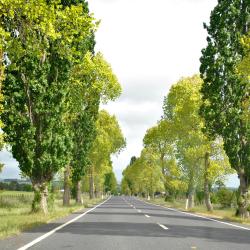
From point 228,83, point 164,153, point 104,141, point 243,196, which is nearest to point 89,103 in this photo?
point 228,83

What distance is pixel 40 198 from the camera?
21.7m

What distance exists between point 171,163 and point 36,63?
40.7m

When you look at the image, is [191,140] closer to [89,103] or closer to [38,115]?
[89,103]

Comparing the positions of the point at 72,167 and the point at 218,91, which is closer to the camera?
the point at 218,91

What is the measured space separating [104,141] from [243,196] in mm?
27469

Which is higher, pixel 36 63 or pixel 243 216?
pixel 36 63

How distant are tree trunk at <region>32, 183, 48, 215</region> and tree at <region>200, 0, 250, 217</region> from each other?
10782mm

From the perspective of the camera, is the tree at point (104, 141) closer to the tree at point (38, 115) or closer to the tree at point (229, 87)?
the tree at point (229, 87)

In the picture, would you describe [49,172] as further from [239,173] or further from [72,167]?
[72,167]

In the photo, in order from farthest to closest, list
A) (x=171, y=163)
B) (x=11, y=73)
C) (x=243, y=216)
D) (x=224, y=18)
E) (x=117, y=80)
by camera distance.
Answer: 1. (x=171, y=163)
2. (x=117, y=80)
3. (x=224, y=18)
4. (x=243, y=216)
5. (x=11, y=73)

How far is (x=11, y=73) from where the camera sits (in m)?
21.2

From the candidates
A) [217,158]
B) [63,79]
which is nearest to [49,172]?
[63,79]

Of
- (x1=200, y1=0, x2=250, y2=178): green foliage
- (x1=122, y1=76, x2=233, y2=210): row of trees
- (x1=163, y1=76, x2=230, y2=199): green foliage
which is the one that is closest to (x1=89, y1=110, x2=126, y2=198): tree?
(x1=122, y1=76, x2=233, y2=210): row of trees

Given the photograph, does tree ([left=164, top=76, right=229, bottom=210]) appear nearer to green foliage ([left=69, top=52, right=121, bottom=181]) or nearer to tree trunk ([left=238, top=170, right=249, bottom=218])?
green foliage ([left=69, top=52, right=121, bottom=181])
